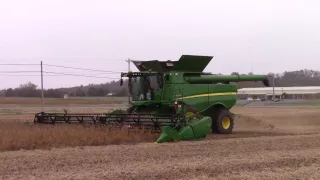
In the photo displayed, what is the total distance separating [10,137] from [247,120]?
13.4 m

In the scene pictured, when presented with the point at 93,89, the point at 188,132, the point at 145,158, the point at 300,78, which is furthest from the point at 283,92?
the point at 145,158

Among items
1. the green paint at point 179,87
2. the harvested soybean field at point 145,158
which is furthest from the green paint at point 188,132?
the green paint at point 179,87

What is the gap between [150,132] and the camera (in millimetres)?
13852

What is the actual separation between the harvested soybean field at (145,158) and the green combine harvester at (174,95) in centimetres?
236

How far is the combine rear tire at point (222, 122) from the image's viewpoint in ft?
56.5

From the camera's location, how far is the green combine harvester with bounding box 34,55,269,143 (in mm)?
15953

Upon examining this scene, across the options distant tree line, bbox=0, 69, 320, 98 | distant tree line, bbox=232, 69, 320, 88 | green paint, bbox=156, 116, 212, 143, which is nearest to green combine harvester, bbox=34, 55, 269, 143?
green paint, bbox=156, 116, 212, 143

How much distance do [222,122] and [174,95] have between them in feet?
8.10

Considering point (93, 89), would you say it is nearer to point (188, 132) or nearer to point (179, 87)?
point (179, 87)

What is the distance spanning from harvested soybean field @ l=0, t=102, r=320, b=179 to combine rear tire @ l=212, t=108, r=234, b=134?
13.9ft

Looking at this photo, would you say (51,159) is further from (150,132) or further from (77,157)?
(150,132)

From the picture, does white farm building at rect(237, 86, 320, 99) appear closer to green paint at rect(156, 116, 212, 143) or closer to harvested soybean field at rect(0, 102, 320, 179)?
green paint at rect(156, 116, 212, 143)

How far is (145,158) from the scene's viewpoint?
30.7 feet

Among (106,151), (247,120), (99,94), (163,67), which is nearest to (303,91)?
(99,94)
